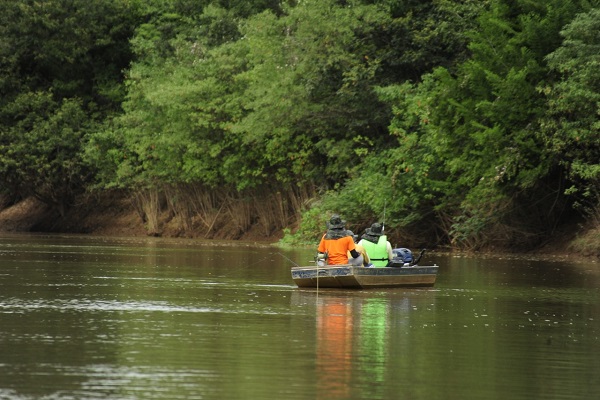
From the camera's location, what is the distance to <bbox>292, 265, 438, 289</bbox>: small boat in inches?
1117

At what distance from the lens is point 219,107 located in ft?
204

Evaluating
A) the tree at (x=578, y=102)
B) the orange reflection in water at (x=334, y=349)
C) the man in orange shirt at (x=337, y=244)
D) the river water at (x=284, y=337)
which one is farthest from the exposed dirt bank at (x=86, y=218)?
the orange reflection in water at (x=334, y=349)

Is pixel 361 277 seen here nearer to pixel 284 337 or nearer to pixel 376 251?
pixel 376 251

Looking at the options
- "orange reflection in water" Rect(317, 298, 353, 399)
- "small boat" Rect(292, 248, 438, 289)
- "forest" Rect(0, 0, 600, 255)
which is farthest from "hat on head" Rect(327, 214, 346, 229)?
"forest" Rect(0, 0, 600, 255)

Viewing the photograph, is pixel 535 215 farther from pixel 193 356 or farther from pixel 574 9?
pixel 193 356

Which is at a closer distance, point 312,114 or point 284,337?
point 284,337

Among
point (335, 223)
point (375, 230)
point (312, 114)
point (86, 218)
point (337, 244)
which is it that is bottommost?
point (337, 244)

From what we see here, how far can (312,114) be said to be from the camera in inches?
2174

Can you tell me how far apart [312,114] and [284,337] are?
3701 centimetres

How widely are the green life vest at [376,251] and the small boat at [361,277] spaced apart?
0.45 metres

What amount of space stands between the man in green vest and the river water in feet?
3.68

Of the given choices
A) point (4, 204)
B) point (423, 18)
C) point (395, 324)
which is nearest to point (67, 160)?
point (4, 204)

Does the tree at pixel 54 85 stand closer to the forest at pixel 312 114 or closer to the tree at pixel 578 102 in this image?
the forest at pixel 312 114

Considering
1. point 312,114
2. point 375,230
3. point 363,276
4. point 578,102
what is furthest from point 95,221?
point 363,276
